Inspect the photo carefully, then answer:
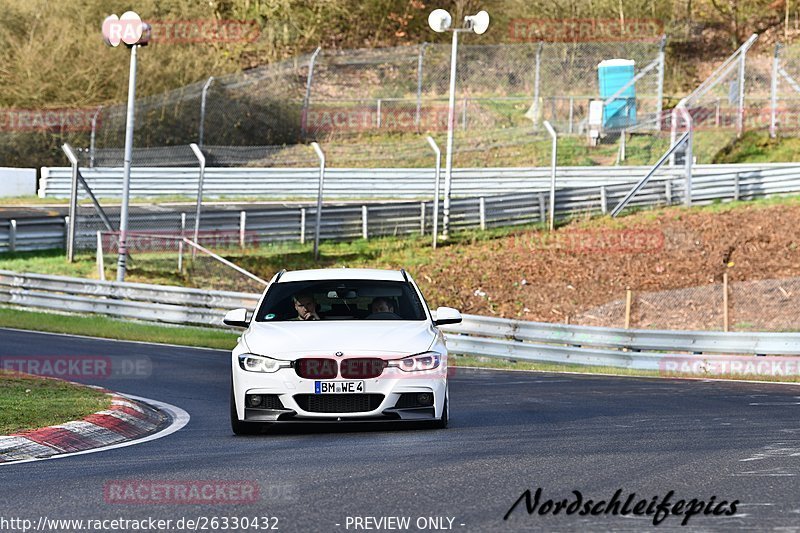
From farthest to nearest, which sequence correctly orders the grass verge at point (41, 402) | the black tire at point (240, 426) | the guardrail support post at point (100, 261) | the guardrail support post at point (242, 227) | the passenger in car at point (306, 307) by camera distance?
the guardrail support post at point (242, 227), the guardrail support post at point (100, 261), the passenger in car at point (306, 307), the grass verge at point (41, 402), the black tire at point (240, 426)

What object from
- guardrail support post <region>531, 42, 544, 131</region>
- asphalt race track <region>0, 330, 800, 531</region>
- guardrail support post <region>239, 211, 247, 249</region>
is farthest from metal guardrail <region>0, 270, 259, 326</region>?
guardrail support post <region>531, 42, 544, 131</region>

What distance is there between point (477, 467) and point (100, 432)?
414 centimetres

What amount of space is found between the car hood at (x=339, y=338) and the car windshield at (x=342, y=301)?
0.32 m

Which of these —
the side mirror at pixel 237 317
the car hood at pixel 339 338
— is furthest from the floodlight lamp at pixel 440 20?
the car hood at pixel 339 338

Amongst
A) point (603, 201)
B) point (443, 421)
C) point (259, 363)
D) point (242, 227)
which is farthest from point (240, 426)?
point (603, 201)

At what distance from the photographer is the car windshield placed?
1270cm

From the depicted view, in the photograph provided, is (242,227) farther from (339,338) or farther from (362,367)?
(362,367)

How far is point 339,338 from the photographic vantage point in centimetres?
1178

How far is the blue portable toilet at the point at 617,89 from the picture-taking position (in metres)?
46.4

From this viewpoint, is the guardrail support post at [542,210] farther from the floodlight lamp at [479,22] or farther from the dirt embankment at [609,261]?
the floodlight lamp at [479,22]

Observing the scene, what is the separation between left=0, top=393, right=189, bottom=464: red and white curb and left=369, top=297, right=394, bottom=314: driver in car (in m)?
2.10

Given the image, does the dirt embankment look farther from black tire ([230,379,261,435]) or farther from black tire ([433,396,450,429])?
black tire ([230,379,261,435])

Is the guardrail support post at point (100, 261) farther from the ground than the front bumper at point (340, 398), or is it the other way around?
the guardrail support post at point (100, 261)

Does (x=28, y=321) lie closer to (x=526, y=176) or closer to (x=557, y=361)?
(x=557, y=361)
